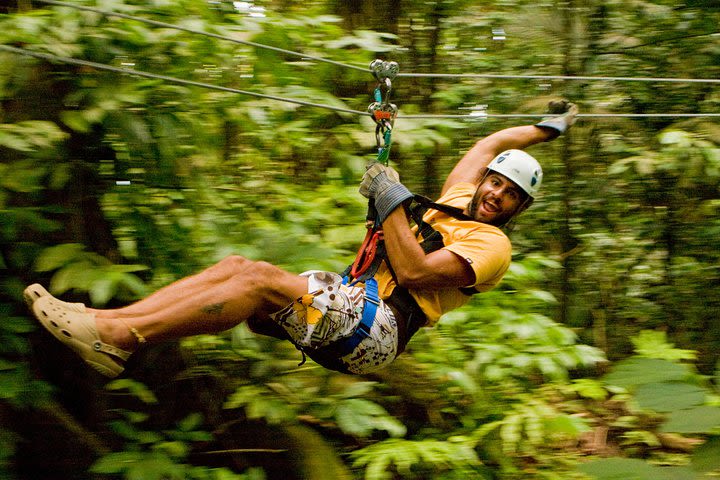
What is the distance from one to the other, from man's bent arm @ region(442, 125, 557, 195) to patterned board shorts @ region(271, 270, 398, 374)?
0.90 m

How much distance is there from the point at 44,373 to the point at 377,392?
1801 millimetres

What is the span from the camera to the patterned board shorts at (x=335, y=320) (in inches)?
105

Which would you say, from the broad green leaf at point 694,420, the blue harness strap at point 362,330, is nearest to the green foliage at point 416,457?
the blue harness strap at point 362,330

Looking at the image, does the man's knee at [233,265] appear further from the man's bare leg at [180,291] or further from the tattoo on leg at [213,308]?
the tattoo on leg at [213,308]

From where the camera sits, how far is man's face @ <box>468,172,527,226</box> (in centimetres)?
304

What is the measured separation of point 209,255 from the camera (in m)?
3.20

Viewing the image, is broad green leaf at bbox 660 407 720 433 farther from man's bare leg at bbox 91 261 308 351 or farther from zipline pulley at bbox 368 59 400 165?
zipline pulley at bbox 368 59 400 165

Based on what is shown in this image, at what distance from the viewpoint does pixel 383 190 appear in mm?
2746

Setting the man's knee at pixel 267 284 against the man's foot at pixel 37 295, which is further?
the man's knee at pixel 267 284

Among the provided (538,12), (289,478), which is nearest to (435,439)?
(289,478)

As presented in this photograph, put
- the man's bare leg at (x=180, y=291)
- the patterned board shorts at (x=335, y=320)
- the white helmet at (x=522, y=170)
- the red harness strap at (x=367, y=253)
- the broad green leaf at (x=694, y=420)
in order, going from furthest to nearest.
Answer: the white helmet at (x=522, y=170) < the red harness strap at (x=367, y=253) < the patterned board shorts at (x=335, y=320) < the man's bare leg at (x=180, y=291) < the broad green leaf at (x=694, y=420)

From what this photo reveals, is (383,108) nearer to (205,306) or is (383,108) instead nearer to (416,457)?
(205,306)

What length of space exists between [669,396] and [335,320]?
1.17m

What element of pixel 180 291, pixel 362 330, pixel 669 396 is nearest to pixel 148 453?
pixel 180 291
